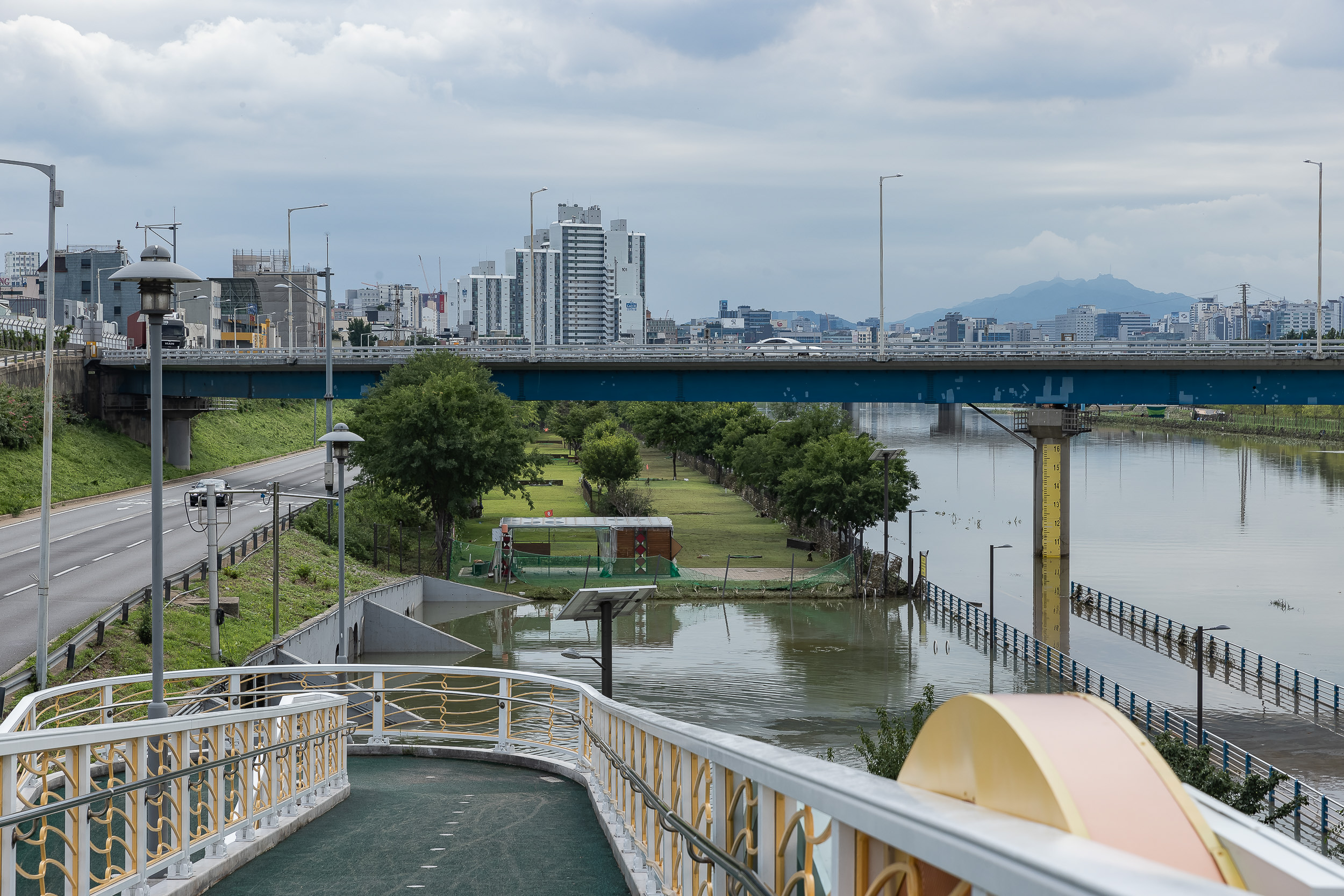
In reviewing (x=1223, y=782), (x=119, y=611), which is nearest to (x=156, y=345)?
(x=1223, y=782)

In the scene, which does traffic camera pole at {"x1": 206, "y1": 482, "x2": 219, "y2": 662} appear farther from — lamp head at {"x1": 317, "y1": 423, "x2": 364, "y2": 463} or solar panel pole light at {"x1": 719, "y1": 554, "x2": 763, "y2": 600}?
solar panel pole light at {"x1": 719, "y1": 554, "x2": 763, "y2": 600}

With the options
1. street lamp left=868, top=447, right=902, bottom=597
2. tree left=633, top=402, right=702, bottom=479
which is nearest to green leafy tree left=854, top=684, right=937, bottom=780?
street lamp left=868, top=447, right=902, bottom=597

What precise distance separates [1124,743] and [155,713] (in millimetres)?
9810

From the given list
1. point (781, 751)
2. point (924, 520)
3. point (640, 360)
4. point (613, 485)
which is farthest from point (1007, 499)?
point (781, 751)

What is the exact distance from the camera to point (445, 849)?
848 cm

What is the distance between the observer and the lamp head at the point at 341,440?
22094mm

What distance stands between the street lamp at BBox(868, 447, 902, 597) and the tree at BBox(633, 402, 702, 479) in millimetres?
42649

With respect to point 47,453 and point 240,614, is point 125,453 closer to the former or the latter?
point 240,614

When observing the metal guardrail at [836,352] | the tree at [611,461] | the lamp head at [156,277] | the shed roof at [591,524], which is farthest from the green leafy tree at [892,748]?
the tree at [611,461]

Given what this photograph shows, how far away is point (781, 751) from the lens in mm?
3781

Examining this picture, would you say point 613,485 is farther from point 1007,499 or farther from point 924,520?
point 1007,499

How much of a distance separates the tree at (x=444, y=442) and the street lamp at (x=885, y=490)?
14717mm

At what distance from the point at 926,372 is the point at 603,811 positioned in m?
43.8

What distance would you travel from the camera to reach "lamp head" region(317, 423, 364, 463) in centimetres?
2209
